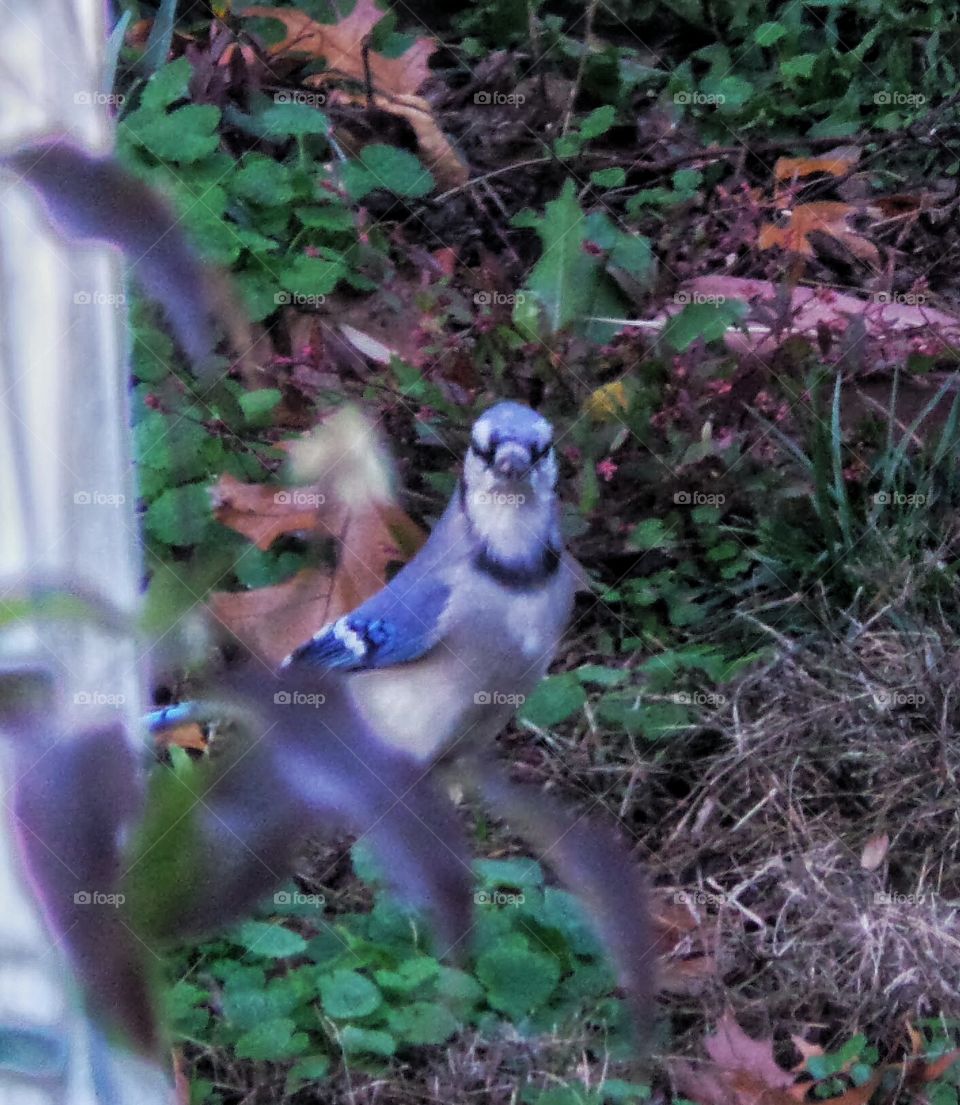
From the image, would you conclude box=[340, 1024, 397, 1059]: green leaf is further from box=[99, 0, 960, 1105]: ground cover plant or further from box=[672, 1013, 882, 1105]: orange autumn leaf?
box=[672, 1013, 882, 1105]: orange autumn leaf

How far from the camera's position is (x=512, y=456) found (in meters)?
2.31

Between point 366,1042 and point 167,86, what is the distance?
1.59 metres

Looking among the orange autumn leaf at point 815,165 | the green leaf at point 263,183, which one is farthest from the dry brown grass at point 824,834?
the green leaf at point 263,183

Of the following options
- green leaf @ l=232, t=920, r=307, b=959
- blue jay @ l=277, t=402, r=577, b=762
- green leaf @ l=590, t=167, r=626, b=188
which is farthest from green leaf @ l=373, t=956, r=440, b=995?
green leaf @ l=590, t=167, r=626, b=188

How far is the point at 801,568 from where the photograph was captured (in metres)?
2.37

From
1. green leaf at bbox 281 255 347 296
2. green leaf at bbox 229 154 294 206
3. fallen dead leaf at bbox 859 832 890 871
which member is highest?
green leaf at bbox 229 154 294 206

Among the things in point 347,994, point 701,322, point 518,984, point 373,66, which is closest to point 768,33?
point 701,322

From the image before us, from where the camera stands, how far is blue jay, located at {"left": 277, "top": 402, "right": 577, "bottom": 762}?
2.30 m

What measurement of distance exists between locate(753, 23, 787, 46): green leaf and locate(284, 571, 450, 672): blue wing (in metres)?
1.08

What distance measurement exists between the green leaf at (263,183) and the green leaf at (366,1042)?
1.36 meters

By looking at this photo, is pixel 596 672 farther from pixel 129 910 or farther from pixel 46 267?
pixel 46 267

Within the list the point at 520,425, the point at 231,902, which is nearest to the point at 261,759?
the point at 231,902

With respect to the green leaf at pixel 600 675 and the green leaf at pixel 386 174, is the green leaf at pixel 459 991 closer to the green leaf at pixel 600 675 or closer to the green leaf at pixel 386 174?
the green leaf at pixel 600 675

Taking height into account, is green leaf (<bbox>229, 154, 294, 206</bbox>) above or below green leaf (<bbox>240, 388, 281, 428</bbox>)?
above
